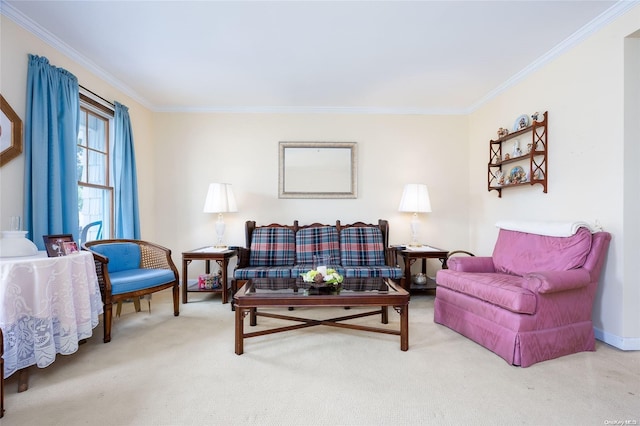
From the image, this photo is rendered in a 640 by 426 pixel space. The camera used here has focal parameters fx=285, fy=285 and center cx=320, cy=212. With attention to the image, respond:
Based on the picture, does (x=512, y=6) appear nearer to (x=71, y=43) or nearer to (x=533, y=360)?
(x=533, y=360)

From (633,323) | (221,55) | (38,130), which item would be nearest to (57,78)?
(38,130)

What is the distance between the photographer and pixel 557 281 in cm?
202

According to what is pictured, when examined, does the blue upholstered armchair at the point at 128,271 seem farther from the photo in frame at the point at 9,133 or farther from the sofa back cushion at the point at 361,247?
the sofa back cushion at the point at 361,247

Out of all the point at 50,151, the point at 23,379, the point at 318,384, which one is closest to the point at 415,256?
the point at 318,384

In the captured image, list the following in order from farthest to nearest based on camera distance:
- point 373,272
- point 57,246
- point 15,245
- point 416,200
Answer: point 416,200
point 373,272
point 57,246
point 15,245

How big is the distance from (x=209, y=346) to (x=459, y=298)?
220 centimetres

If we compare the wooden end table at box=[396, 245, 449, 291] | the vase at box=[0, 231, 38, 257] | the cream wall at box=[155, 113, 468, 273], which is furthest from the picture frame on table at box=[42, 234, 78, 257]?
the wooden end table at box=[396, 245, 449, 291]

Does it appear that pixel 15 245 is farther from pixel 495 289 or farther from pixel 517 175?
pixel 517 175

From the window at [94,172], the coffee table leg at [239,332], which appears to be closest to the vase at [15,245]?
the window at [94,172]

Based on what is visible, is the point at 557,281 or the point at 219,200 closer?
the point at 557,281

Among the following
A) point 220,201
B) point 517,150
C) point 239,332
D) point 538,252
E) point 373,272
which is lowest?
point 239,332

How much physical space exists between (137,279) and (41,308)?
35.5 inches

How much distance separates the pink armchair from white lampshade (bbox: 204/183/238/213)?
2800mm

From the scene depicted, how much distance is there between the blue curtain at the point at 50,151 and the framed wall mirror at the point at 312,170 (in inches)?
90.9
